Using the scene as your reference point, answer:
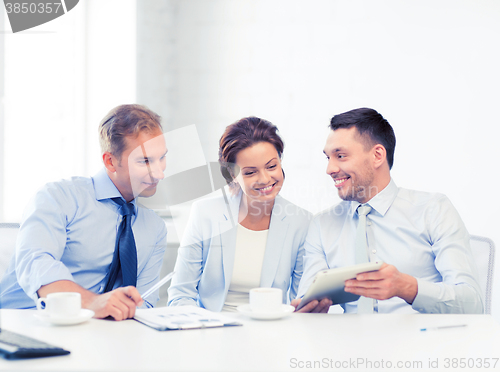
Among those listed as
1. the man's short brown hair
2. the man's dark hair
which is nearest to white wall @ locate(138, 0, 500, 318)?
the man's dark hair

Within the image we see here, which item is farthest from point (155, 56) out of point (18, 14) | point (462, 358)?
point (462, 358)

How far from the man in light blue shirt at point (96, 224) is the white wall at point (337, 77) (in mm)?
757

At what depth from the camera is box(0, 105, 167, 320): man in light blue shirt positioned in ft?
4.29

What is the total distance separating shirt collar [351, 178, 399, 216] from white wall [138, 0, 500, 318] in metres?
0.54

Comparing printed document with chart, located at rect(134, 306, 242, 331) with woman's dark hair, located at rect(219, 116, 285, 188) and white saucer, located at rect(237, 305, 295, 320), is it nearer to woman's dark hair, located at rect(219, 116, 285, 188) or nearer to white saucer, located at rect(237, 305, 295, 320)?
white saucer, located at rect(237, 305, 295, 320)

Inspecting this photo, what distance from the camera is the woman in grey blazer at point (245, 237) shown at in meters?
1.74

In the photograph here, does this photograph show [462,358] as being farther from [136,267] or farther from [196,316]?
[136,267]

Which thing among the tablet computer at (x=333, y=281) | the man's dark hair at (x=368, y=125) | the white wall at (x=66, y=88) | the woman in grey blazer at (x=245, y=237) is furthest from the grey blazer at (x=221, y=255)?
the white wall at (x=66, y=88)

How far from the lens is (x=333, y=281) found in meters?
1.16

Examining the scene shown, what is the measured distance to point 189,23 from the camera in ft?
8.06

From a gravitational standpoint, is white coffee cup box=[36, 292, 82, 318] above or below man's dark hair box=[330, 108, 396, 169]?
below

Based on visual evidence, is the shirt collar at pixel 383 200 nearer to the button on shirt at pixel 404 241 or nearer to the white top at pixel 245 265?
the button on shirt at pixel 404 241

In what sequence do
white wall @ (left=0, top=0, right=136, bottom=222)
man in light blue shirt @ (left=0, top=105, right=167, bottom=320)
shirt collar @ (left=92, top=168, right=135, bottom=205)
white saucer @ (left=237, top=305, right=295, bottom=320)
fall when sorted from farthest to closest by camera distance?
white wall @ (left=0, top=0, right=136, bottom=222)
shirt collar @ (left=92, top=168, right=135, bottom=205)
man in light blue shirt @ (left=0, top=105, right=167, bottom=320)
white saucer @ (left=237, top=305, right=295, bottom=320)

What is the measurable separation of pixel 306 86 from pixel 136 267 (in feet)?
4.15
